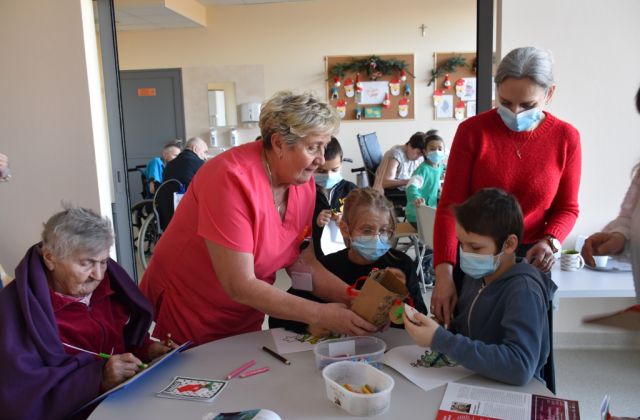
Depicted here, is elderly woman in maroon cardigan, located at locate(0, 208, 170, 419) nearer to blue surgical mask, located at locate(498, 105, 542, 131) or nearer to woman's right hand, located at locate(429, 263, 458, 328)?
woman's right hand, located at locate(429, 263, 458, 328)

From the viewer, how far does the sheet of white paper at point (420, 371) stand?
48.9 inches

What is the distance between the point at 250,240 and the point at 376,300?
0.39m

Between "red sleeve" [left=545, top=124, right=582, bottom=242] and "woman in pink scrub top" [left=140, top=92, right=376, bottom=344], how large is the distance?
745 mm

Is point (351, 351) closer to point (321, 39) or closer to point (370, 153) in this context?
point (370, 153)

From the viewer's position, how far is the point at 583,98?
109 inches

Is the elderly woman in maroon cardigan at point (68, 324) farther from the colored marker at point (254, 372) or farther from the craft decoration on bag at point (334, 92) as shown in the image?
the craft decoration on bag at point (334, 92)

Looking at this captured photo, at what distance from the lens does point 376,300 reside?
4.38 feet

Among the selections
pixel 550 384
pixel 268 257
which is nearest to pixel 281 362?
pixel 268 257

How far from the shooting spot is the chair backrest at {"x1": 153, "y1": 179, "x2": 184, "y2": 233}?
4.38 m

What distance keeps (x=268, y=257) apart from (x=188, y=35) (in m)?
6.75

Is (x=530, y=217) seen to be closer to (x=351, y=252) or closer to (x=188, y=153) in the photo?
(x=351, y=252)

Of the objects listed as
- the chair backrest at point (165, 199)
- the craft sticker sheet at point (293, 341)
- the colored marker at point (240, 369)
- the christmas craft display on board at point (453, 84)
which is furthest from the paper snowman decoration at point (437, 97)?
the colored marker at point (240, 369)

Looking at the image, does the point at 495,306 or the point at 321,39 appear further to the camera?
the point at 321,39

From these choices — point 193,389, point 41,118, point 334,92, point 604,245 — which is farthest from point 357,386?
point 334,92
